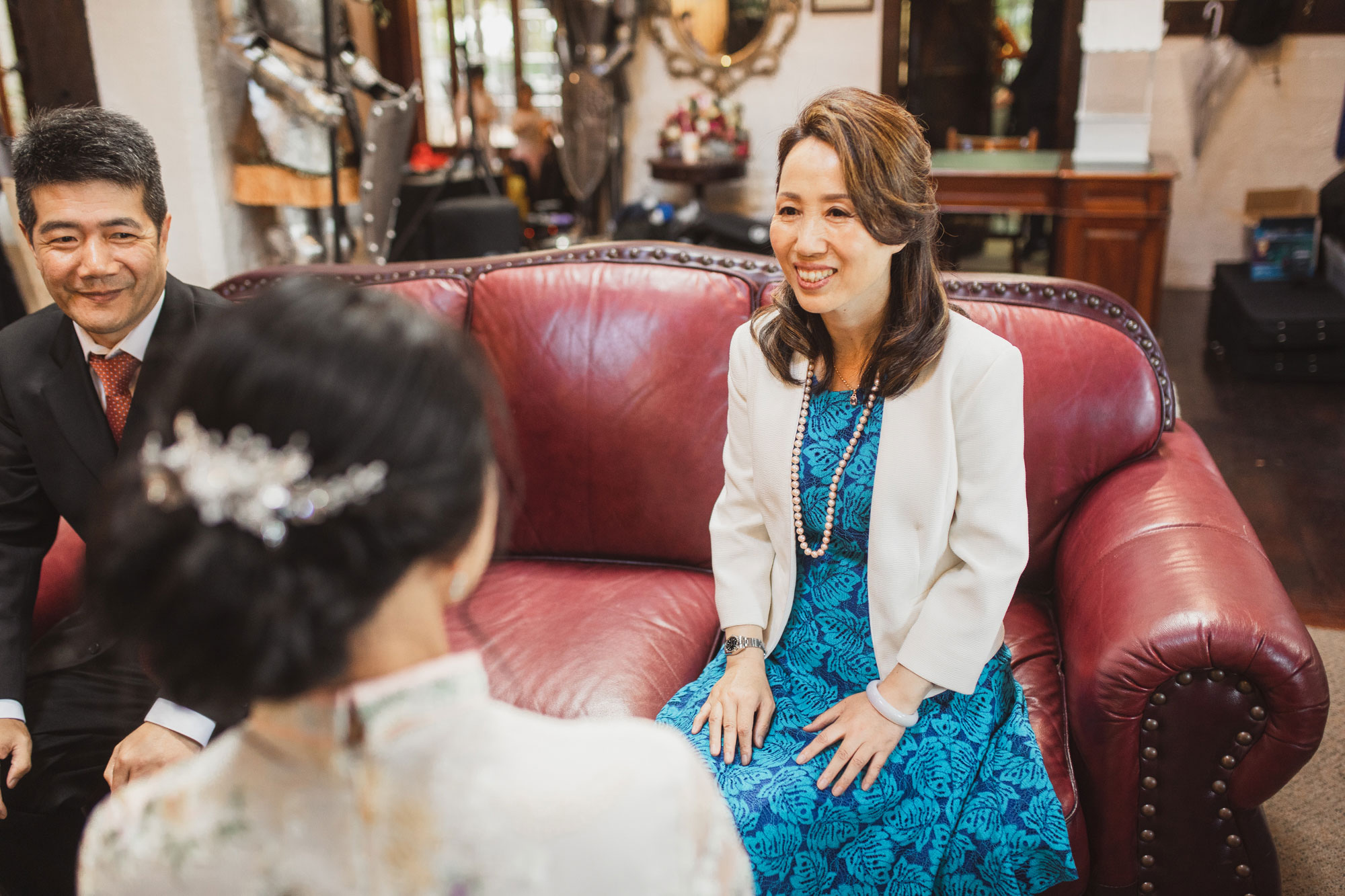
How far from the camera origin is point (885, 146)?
1.32 meters

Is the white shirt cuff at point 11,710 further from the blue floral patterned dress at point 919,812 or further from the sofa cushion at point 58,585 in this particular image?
the blue floral patterned dress at point 919,812

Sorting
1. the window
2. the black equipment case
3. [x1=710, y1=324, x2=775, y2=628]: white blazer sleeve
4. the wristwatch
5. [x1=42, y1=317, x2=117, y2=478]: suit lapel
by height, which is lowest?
the black equipment case

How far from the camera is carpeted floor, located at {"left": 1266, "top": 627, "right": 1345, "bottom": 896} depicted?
66.4 inches

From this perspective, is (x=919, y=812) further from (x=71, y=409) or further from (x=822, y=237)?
(x=71, y=409)

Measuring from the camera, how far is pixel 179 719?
4.52 feet

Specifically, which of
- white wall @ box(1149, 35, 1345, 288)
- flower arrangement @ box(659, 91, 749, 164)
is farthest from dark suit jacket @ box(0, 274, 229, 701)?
white wall @ box(1149, 35, 1345, 288)

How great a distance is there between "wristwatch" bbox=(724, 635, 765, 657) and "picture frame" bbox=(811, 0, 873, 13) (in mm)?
5653

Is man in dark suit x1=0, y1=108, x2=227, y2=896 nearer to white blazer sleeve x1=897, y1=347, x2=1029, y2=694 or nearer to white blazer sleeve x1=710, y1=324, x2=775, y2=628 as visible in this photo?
white blazer sleeve x1=710, y1=324, x2=775, y2=628

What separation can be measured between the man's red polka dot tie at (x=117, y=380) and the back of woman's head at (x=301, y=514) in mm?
1097

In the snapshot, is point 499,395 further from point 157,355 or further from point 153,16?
point 153,16

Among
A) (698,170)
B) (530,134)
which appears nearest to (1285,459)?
(698,170)

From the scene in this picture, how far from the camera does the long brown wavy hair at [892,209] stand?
1.32 meters

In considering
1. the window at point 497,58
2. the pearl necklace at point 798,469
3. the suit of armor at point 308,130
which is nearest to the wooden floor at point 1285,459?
the pearl necklace at point 798,469

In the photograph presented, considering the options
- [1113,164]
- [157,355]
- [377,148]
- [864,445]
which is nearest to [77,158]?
[157,355]
